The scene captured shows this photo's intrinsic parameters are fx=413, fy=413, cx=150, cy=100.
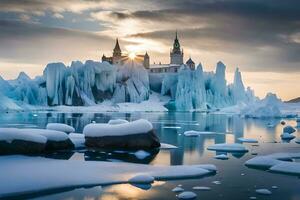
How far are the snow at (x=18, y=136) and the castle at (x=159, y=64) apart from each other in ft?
373

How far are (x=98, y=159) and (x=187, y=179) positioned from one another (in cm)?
499

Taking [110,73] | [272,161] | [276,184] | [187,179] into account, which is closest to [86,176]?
[187,179]

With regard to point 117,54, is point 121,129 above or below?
below

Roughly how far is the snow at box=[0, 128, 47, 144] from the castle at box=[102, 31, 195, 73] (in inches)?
4479

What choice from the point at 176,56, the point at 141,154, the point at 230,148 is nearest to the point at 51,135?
the point at 141,154

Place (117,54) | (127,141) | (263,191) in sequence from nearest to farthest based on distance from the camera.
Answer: (263,191)
(127,141)
(117,54)

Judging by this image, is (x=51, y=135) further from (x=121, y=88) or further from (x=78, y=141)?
(x=121, y=88)

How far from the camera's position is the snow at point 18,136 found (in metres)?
16.4

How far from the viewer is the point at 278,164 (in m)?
15.0

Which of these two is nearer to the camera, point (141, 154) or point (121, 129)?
point (141, 154)

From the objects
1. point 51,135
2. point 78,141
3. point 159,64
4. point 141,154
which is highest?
point 159,64

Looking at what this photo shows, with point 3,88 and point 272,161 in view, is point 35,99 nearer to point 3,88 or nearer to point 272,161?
point 3,88

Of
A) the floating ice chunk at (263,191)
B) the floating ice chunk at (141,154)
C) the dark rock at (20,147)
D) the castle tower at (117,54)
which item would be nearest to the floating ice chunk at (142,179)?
the floating ice chunk at (263,191)

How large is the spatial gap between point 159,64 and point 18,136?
5042 inches
